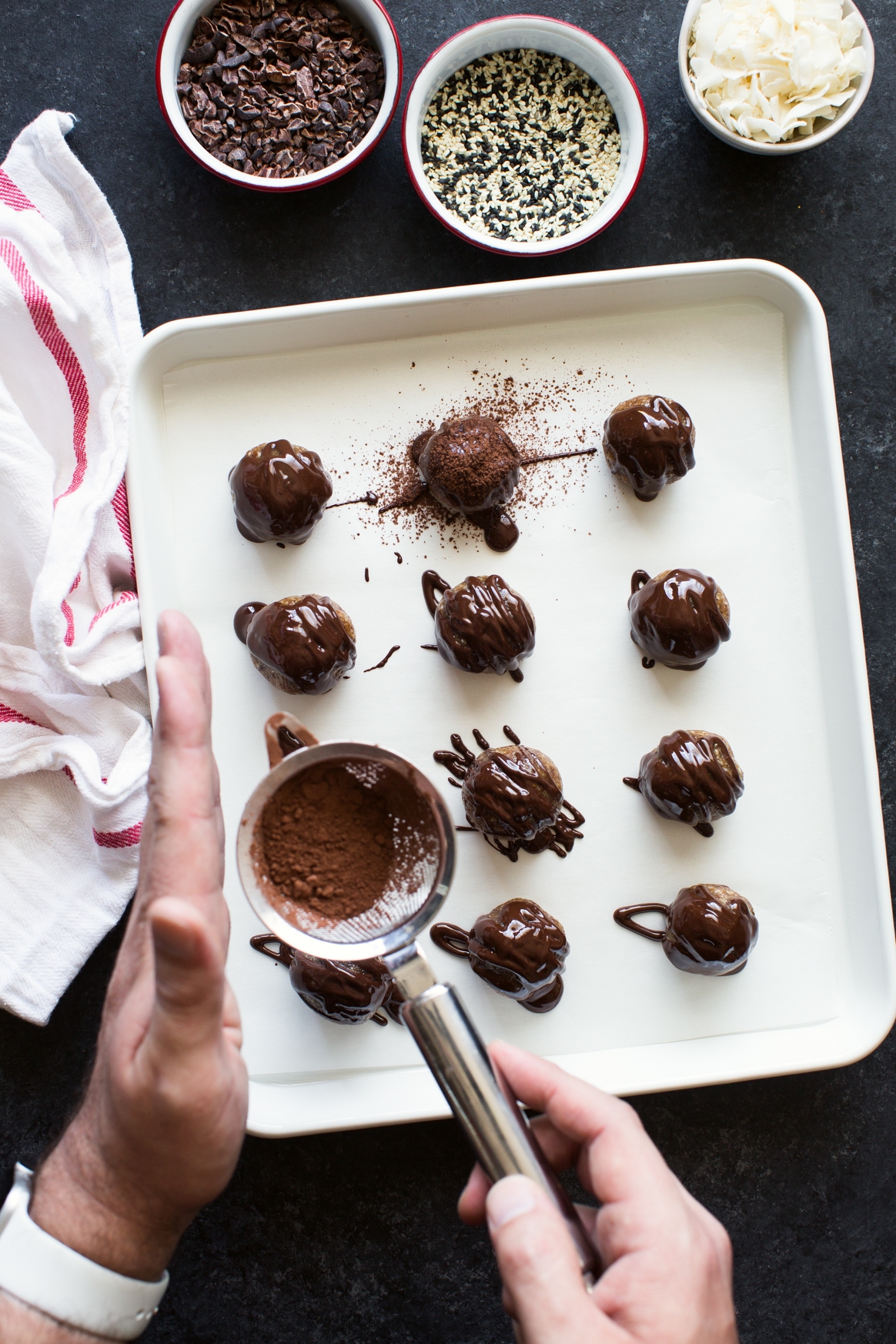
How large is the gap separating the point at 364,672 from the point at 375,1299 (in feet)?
3.98

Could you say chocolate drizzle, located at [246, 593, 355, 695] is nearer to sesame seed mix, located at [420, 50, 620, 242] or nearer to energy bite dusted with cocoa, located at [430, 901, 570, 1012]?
energy bite dusted with cocoa, located at [430, 901, 570, 1012]

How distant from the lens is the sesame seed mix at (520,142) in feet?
5.88

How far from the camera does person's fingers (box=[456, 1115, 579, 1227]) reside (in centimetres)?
138

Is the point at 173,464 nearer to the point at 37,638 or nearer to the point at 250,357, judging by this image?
the point at 250,357

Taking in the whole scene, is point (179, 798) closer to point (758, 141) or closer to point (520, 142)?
point (520, 142)

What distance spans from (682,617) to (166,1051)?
111 centimetres

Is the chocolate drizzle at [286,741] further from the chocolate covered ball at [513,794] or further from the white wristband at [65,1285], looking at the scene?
the white wristband at [65,1285]

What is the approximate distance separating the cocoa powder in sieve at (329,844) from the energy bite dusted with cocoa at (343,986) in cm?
31

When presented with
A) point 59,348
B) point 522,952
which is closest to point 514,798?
point 522,952

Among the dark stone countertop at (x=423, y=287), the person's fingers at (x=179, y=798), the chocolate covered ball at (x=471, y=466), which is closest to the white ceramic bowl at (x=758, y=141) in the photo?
the dark stone countertop at (x=423, y=287)

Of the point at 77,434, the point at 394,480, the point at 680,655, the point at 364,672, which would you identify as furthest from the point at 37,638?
the point at 680,655

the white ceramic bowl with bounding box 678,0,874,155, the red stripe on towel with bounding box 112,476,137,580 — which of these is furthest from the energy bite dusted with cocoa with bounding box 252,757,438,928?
the white ceramic bowl with bounding box 678,0,874,155

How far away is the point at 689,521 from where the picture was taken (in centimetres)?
Result: 184

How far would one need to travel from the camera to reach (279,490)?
65.9 inches
